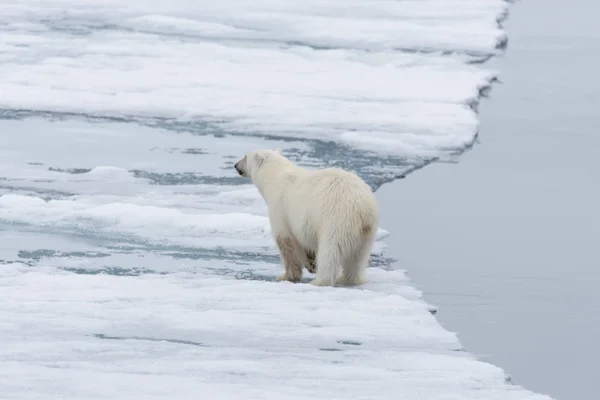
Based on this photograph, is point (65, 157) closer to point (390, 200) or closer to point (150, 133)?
point (150, 133)

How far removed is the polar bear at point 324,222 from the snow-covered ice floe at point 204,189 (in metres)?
0.14

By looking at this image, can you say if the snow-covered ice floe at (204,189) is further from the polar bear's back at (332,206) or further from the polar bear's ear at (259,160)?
the polar bear's ear at (259,160)

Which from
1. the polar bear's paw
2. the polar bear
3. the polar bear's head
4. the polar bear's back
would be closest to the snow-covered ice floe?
the polar bear's paw

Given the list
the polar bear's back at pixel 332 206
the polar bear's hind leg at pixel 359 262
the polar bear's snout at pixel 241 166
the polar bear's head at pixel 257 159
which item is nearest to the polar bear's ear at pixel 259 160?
the polar bear's head at pixel 257 159

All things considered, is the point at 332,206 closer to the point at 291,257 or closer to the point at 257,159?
the point at 291,257

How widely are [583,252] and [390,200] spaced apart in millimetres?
1349

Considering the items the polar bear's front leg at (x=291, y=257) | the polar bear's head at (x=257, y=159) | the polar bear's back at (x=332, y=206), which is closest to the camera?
the polar bear's back at (x=332, y=206)

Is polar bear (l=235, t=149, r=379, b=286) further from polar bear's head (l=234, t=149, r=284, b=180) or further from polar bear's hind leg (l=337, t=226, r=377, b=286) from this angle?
polar bear's head (l=234, t=149, r=284, b=180)

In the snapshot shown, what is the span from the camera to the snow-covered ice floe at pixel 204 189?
4.33 metres

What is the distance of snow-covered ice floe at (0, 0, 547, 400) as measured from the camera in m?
4.33

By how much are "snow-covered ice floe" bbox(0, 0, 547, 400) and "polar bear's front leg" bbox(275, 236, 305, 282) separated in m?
0.16

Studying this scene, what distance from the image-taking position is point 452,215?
280 inches

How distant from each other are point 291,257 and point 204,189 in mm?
1993

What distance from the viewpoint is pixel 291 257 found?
5.62m
